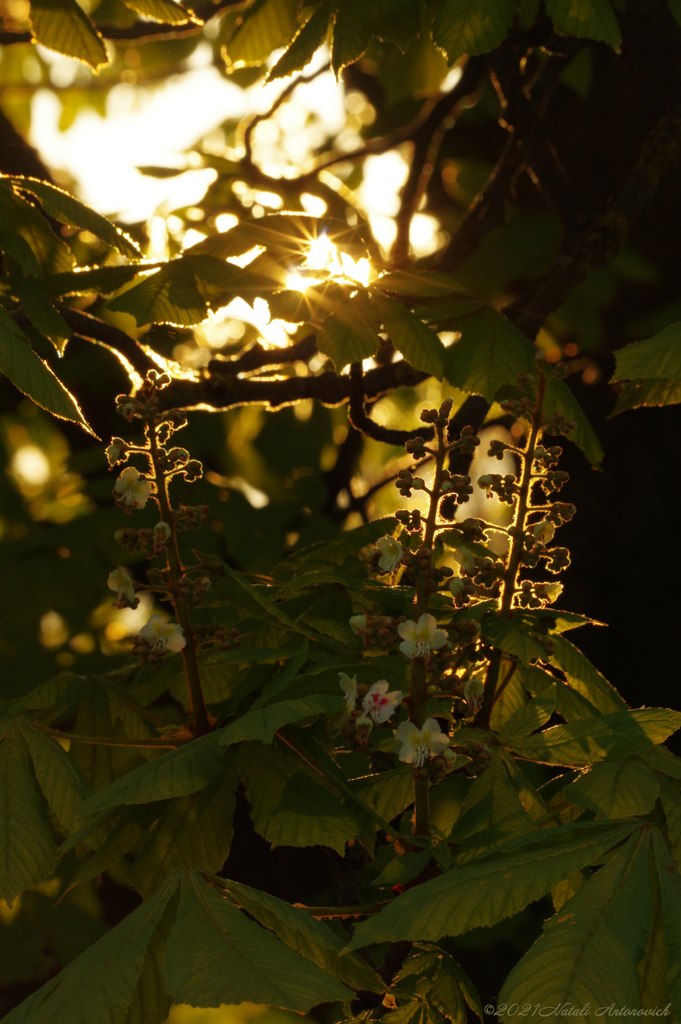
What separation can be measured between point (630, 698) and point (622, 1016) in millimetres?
2767

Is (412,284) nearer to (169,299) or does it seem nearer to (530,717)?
(169,299)

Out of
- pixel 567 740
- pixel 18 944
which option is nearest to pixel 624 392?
pixel 567 740

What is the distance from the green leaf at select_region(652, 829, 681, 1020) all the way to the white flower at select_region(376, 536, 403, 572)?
A: 600 millimetres

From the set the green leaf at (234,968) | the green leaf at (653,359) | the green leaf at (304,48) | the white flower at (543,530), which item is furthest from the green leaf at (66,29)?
the green leaf at (234,968)

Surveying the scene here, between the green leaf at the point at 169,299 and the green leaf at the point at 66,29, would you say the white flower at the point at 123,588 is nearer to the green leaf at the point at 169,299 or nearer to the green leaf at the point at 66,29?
the green leaf at the point at 169,299

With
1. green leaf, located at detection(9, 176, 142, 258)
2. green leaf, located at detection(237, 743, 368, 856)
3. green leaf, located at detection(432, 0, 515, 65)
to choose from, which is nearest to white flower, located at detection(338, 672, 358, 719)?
Result: green leaf, located at detection(237, 743, 368, 856)

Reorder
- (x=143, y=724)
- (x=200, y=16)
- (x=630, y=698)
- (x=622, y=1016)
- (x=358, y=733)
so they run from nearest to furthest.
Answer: (x=622, y=1016)
(x=358, y=733)
(x=143, y=724)
(x=200, y=16)
(x=630, y=698)

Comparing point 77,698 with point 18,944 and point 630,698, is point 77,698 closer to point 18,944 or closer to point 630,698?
point 630,698

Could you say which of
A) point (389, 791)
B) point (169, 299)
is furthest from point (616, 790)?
point (169, 299)

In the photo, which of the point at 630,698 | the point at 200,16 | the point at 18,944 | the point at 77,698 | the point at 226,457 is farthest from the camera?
the point at 226,457

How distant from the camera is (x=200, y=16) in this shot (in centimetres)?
311

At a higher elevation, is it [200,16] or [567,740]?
[200,16]

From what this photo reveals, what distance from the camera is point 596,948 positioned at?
40.8 inches

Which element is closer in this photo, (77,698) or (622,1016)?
(622,1016)
